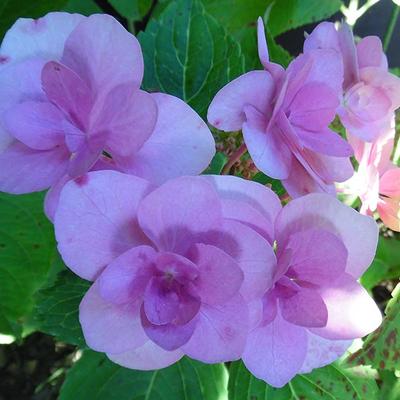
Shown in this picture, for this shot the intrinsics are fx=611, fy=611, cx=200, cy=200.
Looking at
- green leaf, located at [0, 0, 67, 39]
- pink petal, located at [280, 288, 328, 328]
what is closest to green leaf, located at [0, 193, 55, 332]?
green leaf, located at [0, 0, 67, 39]

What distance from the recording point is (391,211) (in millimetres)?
713

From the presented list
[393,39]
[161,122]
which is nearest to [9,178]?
[161,122]

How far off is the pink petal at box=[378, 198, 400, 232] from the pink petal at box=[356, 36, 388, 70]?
154 millimetres

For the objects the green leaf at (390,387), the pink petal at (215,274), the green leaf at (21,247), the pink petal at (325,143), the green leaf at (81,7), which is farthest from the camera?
the green leaf at (81,7)

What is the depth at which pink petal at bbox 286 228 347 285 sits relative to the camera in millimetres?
500

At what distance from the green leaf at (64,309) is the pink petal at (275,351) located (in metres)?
0.34

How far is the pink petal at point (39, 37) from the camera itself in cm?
53

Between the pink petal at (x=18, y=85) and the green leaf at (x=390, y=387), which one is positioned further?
the green leaf at (x=390, y=387)

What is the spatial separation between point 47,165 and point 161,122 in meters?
0.11

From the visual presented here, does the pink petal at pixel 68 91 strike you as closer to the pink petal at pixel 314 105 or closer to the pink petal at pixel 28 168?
the pink petal at pixel 28 168

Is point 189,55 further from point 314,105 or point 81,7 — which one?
point 81,7

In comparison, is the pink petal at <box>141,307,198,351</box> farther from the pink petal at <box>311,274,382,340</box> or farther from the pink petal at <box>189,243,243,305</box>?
the pink petal at <box>311,274,382,340</box>

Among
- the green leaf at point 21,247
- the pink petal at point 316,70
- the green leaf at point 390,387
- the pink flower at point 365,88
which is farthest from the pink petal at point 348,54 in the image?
the green leaf at point 21,247

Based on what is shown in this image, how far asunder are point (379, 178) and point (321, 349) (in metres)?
0.23
